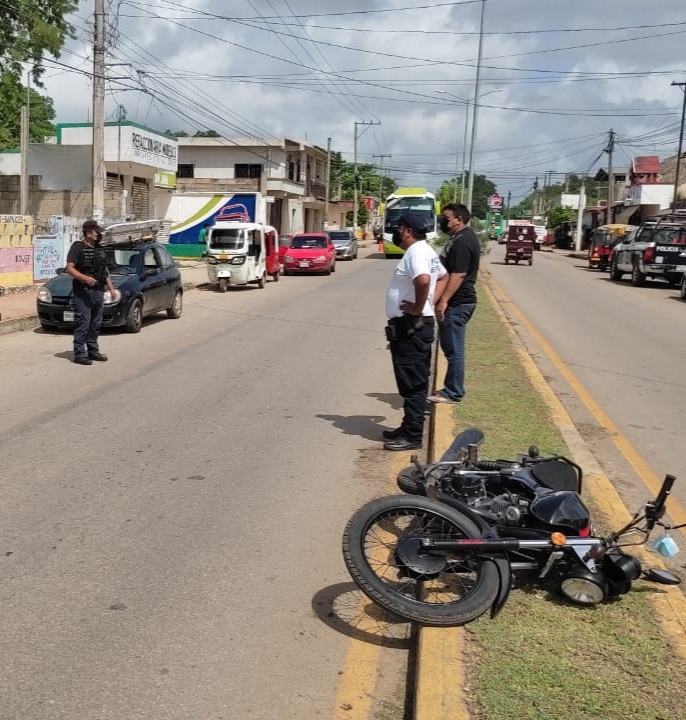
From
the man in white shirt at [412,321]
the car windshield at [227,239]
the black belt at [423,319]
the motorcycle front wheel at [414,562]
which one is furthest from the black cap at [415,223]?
the car windshield at [227,239]

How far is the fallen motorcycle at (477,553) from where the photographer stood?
3.37 meters

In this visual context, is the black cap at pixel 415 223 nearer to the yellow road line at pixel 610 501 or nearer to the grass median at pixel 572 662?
the yellow road line at pixel 610 501

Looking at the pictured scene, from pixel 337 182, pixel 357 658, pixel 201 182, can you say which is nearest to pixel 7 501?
pixel 357 658

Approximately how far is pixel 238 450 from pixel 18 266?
13662 mm

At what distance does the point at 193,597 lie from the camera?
3.72 m

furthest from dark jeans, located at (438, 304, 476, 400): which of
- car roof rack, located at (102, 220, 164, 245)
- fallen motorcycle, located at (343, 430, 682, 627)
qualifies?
car roof rack, located at (102, 220, 164, 245)

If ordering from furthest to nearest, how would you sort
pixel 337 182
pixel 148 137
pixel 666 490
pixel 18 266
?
pixel 337 182 → pixel 148 137 → pixel 18 266 → pixel 666 490

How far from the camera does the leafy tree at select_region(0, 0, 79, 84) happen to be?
19.4 metres

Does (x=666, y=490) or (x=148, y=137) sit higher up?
(x=148, y=137)

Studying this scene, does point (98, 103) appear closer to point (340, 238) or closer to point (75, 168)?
point (75, 168)

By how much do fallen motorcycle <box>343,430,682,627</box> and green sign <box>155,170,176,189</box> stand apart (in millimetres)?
28061

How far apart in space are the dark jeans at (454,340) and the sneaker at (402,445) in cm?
103

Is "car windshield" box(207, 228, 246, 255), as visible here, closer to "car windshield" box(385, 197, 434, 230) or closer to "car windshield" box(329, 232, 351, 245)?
"car windshield" box(329, 232, 351, 245)

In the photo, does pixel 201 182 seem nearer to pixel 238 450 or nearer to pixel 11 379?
pixel 11 379
